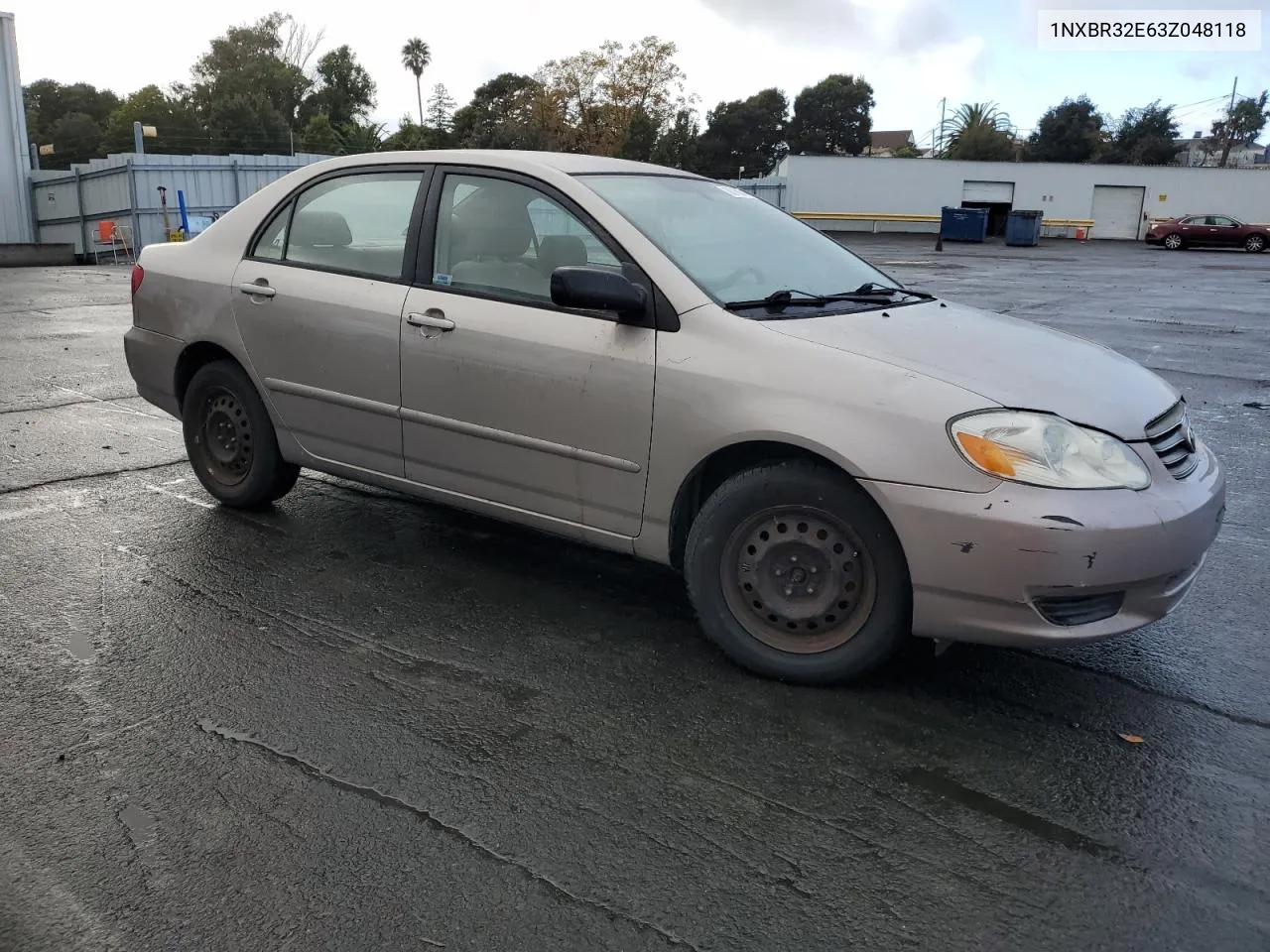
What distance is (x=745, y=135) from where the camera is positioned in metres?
76.3

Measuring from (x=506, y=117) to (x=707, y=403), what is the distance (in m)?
69.0

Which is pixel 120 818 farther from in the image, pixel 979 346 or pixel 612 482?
pixel 979 346

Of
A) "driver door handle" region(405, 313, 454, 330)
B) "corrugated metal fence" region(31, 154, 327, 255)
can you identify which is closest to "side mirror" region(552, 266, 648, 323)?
"driver door handle" region(405, 313, 454, 330)

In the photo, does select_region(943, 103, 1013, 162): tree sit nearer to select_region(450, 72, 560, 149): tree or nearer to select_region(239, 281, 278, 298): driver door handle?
select_region(450, 72, 560, 149): tree

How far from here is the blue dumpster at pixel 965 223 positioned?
42875 millimetres

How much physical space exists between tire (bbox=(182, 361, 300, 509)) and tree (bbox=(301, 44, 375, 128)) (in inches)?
3250

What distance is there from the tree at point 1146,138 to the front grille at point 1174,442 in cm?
7456

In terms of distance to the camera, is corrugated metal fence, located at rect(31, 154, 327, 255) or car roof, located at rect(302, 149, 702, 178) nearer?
car roof, located at rect(302, 149, 702, 178)

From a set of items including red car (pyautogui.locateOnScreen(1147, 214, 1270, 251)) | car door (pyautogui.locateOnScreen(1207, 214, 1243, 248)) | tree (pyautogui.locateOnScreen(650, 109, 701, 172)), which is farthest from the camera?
tree (pyautogui.locateOnScreen(650, 109, 701, 172))

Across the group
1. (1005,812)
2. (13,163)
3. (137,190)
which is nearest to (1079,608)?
(1005,812)

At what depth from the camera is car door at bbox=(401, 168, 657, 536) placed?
147 inches

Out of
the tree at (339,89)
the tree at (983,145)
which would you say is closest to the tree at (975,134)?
the tree at (983,145)

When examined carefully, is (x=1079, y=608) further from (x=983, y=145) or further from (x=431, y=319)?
(x=983, y=145)

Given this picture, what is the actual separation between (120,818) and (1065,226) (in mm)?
52829
